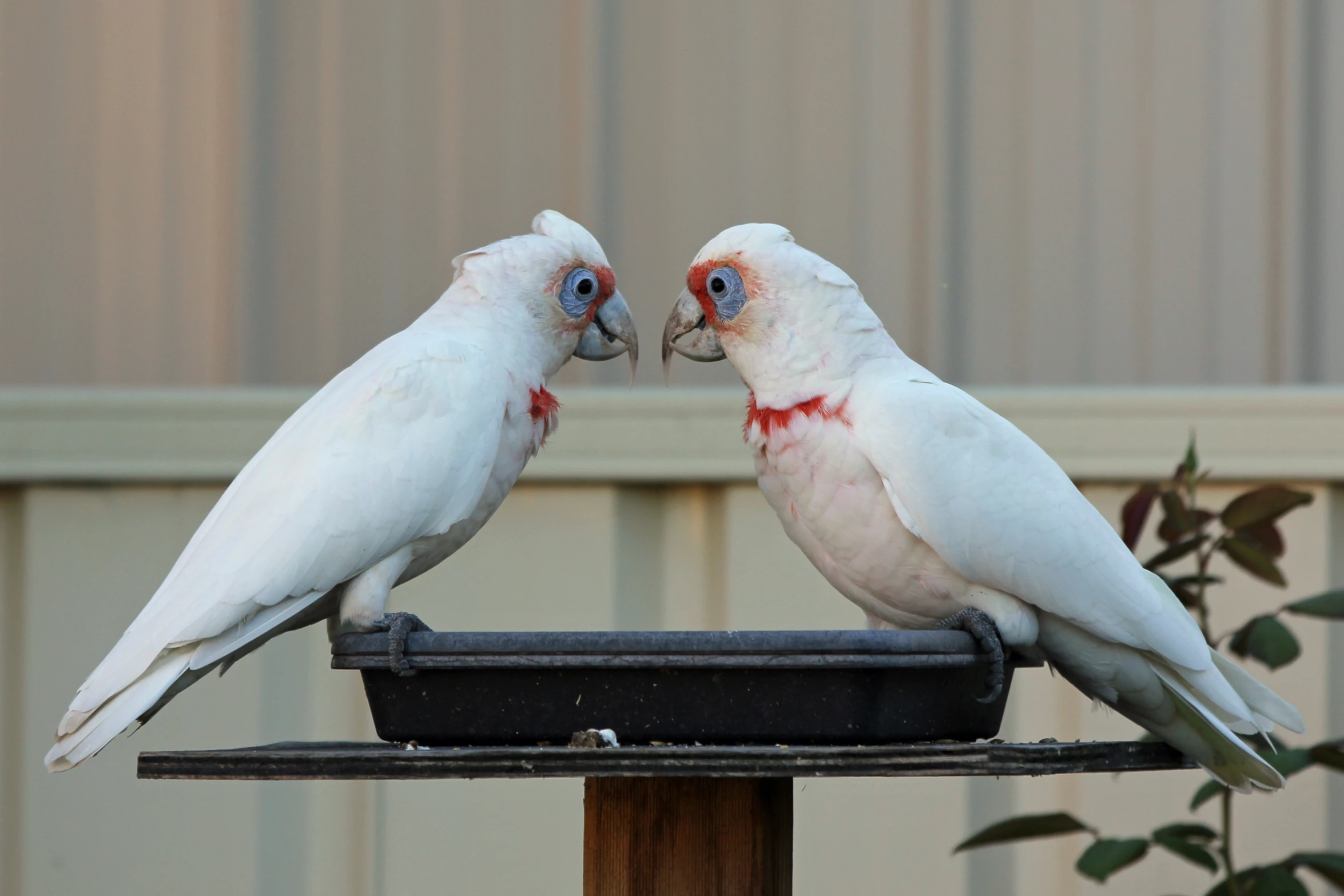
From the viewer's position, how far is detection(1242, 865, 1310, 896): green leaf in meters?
2.36

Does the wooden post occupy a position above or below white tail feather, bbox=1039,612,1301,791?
below

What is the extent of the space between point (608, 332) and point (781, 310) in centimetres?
33

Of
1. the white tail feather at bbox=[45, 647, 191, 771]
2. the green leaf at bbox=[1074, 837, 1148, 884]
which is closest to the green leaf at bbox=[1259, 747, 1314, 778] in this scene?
the green leaf at bbox=[1074, 837, 1148, 884]

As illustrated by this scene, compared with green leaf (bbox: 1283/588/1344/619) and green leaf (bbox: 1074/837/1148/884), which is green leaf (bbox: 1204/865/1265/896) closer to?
green leaf (bbox: 1074/837/1148/884)

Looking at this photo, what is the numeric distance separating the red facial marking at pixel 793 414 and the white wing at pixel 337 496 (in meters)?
0.36

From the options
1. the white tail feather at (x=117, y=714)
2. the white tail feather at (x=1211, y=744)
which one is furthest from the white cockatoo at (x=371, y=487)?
the white tail feather at (x=1211, y=744)

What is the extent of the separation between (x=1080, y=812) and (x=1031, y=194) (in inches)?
54.4

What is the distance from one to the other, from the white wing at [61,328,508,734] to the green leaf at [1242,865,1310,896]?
149 cm

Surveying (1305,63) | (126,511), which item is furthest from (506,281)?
(1305,63)

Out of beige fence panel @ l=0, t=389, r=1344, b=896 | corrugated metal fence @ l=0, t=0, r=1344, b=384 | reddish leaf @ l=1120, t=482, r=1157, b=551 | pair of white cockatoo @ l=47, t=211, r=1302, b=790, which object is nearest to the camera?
pair of white cockatoo @ l=47, t=211, r=1302, b=790

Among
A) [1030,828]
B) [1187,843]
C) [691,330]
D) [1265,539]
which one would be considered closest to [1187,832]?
[1187,843]

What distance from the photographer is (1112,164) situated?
10.6 feet

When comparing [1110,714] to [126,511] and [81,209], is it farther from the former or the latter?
[81,209]

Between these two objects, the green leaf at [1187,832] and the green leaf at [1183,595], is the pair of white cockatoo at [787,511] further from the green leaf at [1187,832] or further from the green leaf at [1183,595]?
the green leaf at [1187,832]
